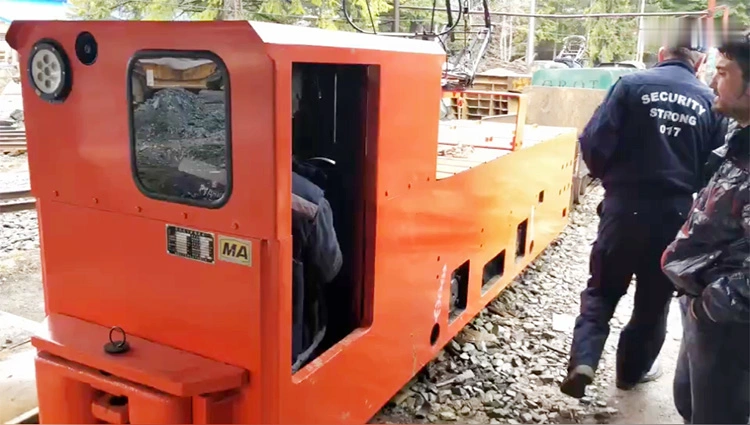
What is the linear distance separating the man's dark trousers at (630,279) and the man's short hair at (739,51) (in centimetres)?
121

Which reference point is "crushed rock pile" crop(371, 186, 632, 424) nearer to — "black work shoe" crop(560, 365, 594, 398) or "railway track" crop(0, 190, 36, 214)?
"black work shoe" crop(560, 365, 594, 398)

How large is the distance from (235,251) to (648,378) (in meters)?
2.89

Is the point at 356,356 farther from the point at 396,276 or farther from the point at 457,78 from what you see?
the point at 457,78

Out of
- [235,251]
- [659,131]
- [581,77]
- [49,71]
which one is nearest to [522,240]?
[659,131]

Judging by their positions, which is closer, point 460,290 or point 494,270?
point 460,290

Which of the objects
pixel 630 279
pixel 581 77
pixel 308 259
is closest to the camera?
pixel 308 259

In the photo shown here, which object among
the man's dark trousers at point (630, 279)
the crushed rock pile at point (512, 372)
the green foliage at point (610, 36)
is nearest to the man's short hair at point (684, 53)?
the man's dark trousers at point (630, 279)

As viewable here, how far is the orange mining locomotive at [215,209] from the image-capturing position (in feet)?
6.83

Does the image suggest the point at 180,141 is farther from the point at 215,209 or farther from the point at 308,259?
the point at 308,259

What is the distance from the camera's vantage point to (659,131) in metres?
3.41

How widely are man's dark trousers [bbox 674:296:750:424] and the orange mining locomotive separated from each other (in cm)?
124

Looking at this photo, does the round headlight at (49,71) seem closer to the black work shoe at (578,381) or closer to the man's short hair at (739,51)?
the man's short hair at (739,51)

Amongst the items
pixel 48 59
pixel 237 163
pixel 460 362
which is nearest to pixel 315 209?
pixel 237 163

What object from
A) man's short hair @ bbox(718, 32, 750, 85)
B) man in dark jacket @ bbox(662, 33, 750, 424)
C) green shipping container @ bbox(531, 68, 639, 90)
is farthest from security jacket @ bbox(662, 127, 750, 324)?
green shipping container @ bbox(531, 68, 639, 90)
